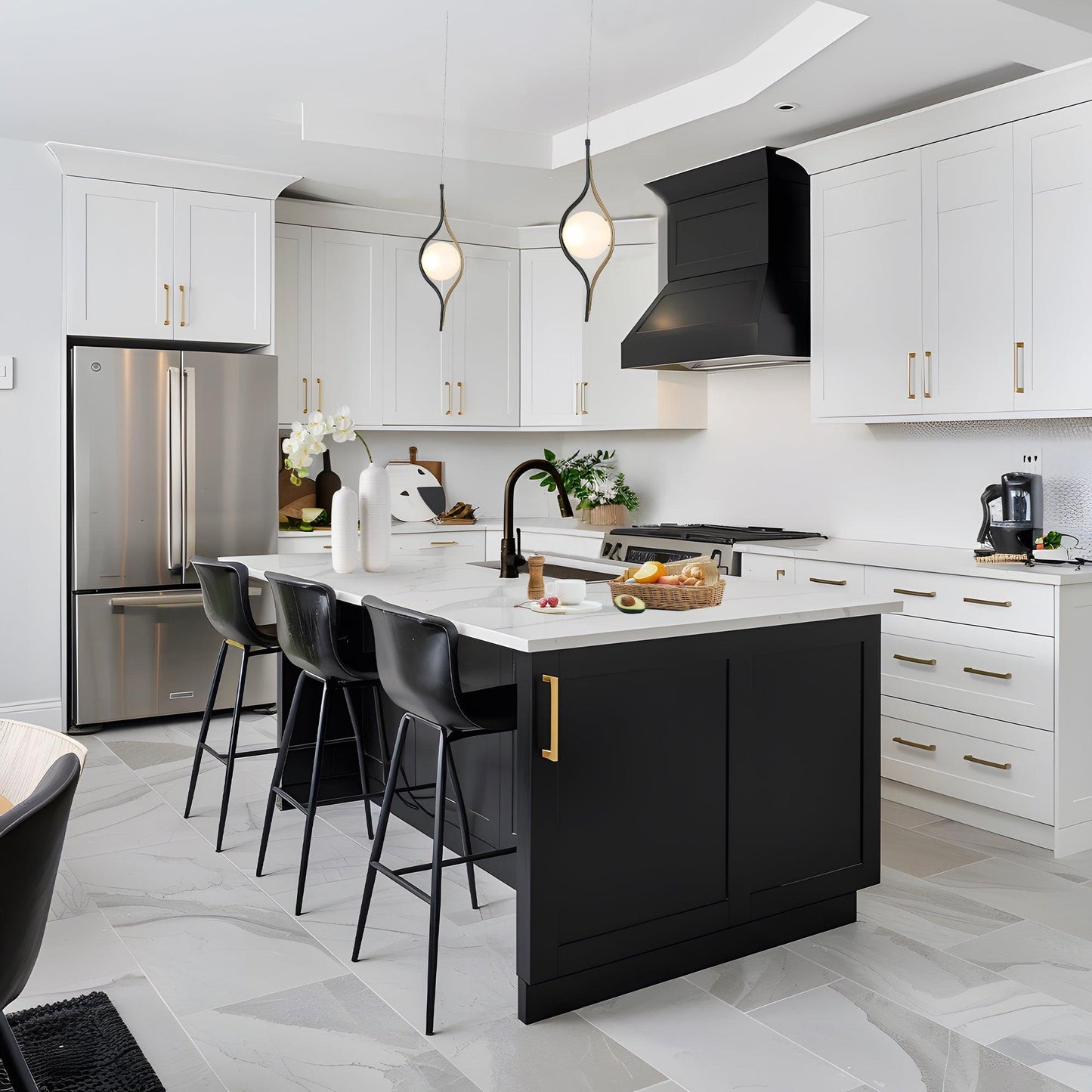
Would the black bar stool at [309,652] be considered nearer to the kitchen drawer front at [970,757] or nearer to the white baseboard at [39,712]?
the kitchen drawer front at [970,757]

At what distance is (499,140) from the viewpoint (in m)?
4.65

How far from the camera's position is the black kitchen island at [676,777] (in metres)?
2.28

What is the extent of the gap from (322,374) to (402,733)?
3.34 m

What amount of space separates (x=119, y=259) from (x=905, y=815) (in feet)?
13.3

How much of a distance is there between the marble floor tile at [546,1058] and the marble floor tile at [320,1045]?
2.0 inches

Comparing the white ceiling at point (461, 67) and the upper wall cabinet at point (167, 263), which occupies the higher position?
the white ceiling at point (461, 67)

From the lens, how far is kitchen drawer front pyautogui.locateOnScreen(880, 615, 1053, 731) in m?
3.33

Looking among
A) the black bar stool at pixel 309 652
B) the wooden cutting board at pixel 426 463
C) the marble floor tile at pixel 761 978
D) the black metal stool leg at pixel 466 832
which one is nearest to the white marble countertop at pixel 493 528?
the wooden cutting board at pixel 426 463

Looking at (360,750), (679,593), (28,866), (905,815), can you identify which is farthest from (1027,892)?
(28,866)

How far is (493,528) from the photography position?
19.1ft

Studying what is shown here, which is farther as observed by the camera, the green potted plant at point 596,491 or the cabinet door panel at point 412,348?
the green potted plant at point 596,491

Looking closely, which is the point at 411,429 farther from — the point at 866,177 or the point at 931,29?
the point at 931,29

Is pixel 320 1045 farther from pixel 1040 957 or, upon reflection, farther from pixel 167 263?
pixel 167 263

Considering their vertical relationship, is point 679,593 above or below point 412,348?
below
